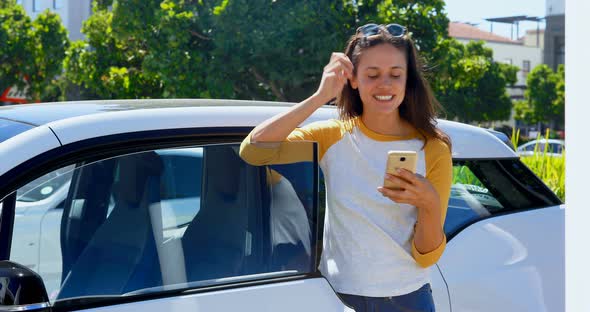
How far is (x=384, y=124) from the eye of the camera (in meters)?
2.24

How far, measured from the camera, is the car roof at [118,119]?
81.0 inches

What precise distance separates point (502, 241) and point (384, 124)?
0.89m

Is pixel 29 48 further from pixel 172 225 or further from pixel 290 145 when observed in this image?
pixel 290 145

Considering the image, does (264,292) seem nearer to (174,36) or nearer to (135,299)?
(135,299)

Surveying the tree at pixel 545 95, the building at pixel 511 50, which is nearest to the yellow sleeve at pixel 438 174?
the tree at pixel 545 95

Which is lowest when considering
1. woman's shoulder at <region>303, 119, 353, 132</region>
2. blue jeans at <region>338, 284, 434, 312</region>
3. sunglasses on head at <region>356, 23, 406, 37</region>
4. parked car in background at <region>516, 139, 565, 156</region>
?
parked car in background at <region>516, 139, 565, 156</region>

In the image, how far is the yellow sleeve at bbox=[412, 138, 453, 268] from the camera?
215 centimetres

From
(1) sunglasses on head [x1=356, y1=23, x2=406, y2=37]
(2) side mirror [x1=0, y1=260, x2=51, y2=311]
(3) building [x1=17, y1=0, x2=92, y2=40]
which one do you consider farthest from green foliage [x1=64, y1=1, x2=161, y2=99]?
(3) building [x1=17, y1=0, x2=92, y2=40]

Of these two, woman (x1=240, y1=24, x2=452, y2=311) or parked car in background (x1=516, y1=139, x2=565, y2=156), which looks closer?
woman (x1=240, y1=24, x2=452, y2=311)

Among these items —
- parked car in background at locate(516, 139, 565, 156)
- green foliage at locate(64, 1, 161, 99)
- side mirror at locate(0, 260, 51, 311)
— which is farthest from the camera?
green foliage at locate(64, 1, 161, 99)

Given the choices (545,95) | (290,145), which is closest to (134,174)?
(290,145)

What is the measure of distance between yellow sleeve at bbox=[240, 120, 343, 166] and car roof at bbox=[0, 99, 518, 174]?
227 mm

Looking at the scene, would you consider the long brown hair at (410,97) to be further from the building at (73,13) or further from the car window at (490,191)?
the building at (73,13)

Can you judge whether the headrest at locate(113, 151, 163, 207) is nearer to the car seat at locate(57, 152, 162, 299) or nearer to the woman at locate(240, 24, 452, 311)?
the car seat at locate(57, 152, 162, 299)
